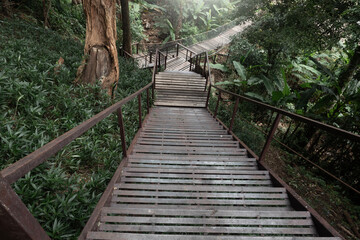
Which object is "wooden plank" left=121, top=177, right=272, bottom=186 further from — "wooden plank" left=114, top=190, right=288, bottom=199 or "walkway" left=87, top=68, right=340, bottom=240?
"wooden plank" left=114, top=190, right=288, bottom=199

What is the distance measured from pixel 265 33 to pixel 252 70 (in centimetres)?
212

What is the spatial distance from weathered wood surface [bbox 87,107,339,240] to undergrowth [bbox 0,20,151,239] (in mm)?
454

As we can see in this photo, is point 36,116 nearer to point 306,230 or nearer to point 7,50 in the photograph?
point 7,50

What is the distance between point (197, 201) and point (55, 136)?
2.18 metres

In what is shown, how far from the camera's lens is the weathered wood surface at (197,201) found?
4.09 feet

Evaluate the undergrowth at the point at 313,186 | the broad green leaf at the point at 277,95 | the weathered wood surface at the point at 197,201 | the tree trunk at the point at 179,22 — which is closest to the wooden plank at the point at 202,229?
the weathered wood surface at the point at 197,201

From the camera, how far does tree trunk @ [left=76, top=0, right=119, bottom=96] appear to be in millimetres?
3738

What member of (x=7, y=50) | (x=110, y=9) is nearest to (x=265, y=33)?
(x=110, y=9)

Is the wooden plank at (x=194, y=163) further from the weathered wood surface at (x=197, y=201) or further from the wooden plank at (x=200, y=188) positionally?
the wooden plank at (x=200, y=188)

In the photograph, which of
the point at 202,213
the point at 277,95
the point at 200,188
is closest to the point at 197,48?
the point at 277,95

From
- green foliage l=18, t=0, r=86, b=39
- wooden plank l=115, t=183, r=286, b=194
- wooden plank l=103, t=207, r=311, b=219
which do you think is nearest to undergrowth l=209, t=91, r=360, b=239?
wooden plank l=115, t=183, r=286, b=194

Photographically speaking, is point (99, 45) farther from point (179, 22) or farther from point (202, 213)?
point (179, 22)

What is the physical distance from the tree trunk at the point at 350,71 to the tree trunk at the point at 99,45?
18.9 feet

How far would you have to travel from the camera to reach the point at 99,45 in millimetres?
3953
